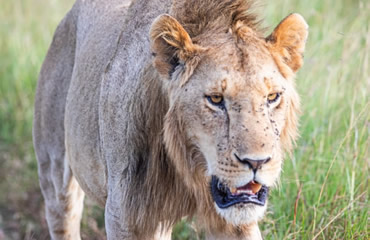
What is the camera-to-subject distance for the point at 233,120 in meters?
2.88

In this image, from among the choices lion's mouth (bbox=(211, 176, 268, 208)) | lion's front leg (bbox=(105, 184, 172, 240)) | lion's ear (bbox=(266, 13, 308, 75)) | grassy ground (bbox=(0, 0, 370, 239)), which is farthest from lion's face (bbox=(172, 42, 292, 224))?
grassy ground (bbox=(0, 0, 370, 239))

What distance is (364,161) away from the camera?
4449mm

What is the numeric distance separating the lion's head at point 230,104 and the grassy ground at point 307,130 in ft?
2.36

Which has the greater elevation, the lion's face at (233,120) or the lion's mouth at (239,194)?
the lion's face at (233,120)

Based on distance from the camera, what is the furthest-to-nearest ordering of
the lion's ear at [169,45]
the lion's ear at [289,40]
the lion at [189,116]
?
the lion's ear at [289,40]
the lion's ear at [169,45]
the lion at [189,116]

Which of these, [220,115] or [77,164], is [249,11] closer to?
[220,115]

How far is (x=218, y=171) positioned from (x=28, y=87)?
4714mm

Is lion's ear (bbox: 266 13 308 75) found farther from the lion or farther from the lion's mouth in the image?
the lion's mouth

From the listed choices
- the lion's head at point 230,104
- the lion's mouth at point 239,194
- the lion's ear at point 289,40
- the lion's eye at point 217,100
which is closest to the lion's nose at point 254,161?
the lion's head at point 230,104

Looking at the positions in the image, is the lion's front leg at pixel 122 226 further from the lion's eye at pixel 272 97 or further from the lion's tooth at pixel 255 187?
the lion's eye at pixel 272 97

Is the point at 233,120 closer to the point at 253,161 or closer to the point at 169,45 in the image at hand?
the point at 253,161

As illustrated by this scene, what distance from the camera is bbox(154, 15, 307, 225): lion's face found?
2840mm

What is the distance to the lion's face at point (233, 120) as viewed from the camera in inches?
112

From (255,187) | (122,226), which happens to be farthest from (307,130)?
(255,187)
